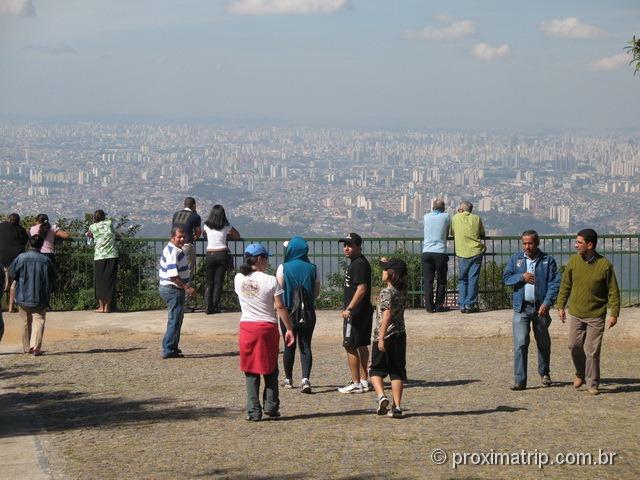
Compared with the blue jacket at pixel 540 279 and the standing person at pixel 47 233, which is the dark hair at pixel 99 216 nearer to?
the standing person at pixel 47 233

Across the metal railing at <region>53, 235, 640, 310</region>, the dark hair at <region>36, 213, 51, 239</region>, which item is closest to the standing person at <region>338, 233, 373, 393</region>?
the metal railing at <region>53, 235, 640, 310</region>

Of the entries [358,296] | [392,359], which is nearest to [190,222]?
[358,296]

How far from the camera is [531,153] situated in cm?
18725

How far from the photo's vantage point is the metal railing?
1923 cm

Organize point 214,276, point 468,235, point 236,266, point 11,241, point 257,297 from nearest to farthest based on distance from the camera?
point 257,297 < point 468,235 < point 11,241 < point 214,276 < point 236,266

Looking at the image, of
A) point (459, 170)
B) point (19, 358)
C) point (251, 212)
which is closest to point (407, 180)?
point (459, 170)

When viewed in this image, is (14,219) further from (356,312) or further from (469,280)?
(356,312)

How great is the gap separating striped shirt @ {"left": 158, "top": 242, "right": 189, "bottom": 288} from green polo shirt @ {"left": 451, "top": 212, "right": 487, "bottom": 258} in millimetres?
5154

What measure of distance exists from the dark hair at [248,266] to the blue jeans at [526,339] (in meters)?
3.34

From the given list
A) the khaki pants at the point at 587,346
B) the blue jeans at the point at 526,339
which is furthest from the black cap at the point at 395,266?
the khaki pants at the point at 587,346

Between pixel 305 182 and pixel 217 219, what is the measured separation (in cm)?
13130

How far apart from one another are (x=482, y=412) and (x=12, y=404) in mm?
4751

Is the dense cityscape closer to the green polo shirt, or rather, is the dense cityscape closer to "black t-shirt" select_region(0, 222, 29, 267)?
"black t-shirt" select_region(0, 222, 29, 267)

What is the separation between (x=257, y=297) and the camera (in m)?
10.4
